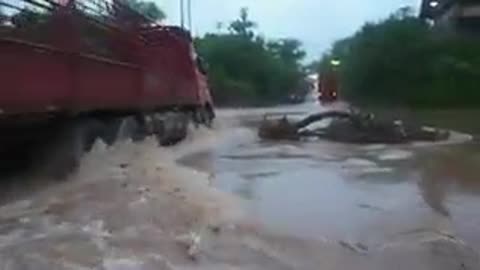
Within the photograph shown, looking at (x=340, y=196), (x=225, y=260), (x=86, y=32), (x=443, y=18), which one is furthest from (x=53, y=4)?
(x=443, y=18)

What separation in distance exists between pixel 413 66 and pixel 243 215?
1474 inches

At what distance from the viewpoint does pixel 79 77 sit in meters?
10.4

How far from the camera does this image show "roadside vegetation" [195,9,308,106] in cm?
6378

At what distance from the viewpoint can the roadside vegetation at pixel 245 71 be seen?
63.8 metres

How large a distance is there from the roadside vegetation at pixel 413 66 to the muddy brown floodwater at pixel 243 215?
28570 mm

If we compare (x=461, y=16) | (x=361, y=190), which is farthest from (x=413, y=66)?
(x=361, y=190)

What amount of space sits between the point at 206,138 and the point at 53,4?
10700mm

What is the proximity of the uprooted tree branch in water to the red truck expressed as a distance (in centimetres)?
312

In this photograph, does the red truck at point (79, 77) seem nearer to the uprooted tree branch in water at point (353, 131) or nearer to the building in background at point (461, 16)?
the uprooted tree branch in water at point (353, 131)

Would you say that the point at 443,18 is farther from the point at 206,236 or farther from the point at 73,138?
the point at 206,236

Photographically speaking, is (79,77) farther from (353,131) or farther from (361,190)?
(353,131)

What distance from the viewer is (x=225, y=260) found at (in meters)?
6.36

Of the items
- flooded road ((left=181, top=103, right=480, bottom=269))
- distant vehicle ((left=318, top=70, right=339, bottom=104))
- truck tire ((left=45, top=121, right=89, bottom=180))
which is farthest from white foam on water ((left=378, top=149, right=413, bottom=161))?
distant vehicle ((left=318, top=70, right=339, bottom=104))

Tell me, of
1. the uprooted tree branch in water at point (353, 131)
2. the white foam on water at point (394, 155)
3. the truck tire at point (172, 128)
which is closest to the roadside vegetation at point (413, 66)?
the uprooted tree branch in water at point (353, 131)
